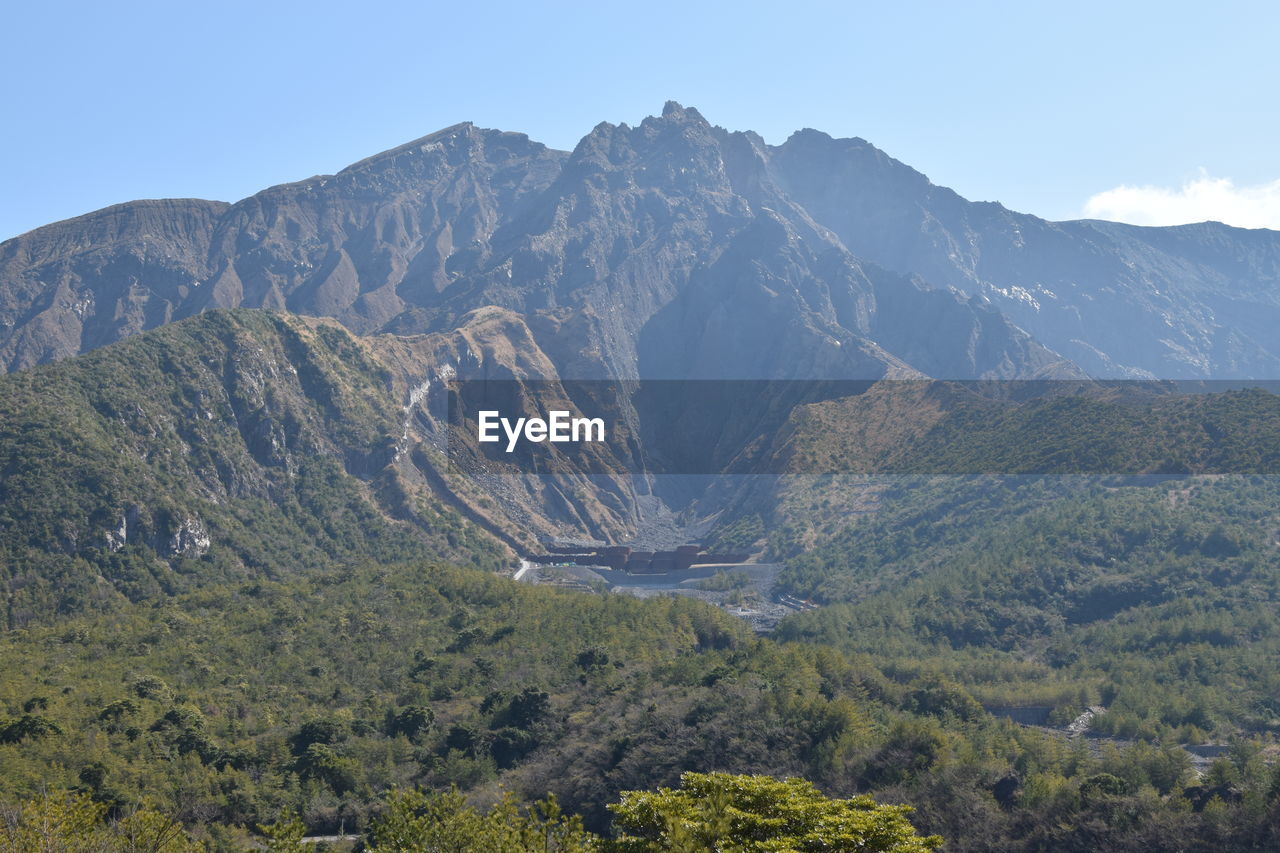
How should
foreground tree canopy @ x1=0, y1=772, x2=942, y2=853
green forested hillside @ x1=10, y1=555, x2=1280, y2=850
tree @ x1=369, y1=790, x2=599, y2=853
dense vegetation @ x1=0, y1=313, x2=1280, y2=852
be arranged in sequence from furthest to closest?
A: dense vegetation @ x1=0, y1=313, x2=1280, y2=852 < green forested hillside @ x1=10, y1=555, x2=1280, y2=850 < tree @ x1=369, y1=790, x2=599, y2=853 < foreground tree canopy @ x1=0, y1=772, x2=942, y2=853

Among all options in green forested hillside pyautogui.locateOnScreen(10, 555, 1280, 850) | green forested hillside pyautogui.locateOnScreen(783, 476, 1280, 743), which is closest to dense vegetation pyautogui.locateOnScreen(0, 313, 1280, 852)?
green forested hillside pyautogui.locateOnScreen(10, 555, 1280, 850)

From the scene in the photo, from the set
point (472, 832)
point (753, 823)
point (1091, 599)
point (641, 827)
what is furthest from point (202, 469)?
point (753, 823)

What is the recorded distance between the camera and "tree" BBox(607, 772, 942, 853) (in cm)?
3095

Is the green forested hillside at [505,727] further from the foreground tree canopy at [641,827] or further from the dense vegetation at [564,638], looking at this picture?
the foreground tree canopy at [641,827]

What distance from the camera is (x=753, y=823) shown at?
32469mm

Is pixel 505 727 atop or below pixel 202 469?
below

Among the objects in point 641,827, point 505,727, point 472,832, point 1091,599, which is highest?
point 641,827

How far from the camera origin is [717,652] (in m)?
97.6

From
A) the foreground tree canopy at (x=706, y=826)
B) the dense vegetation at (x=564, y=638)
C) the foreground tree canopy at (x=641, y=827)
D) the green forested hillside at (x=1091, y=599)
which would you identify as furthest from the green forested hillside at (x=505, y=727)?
the foreground tree canopy at (x=706, y=826)

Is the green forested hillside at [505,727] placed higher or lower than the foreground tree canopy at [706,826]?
lower

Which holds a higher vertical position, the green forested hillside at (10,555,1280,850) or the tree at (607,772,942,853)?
the tree at (607,772,942,853)

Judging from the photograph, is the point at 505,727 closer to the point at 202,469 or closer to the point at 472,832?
the point at 472,832

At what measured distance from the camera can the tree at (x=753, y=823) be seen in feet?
102

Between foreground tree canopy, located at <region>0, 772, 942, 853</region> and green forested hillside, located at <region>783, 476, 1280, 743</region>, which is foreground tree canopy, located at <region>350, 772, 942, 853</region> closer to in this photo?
foreground tree canopy, located at <region>0, 772, 942, 853</region>
